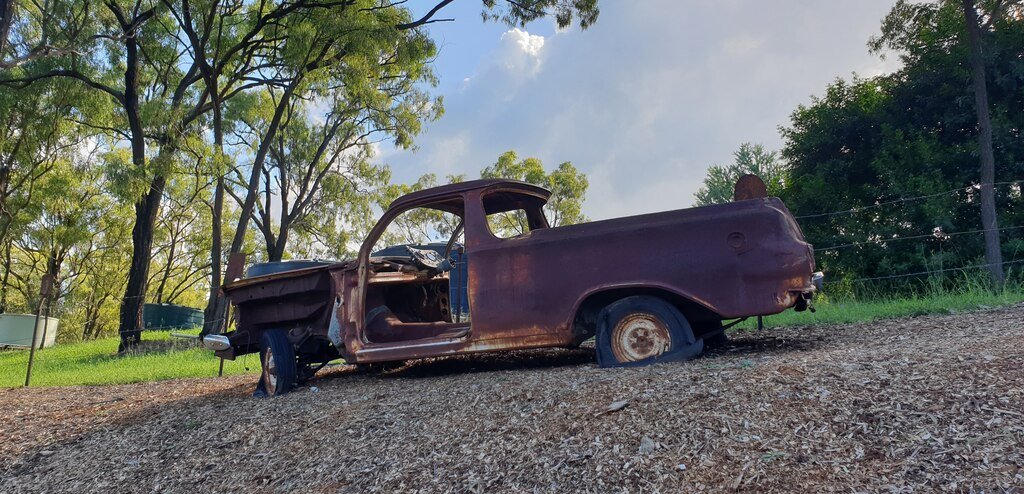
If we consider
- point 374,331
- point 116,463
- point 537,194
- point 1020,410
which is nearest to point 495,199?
point 537,194

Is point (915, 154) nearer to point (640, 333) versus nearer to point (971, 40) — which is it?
point (971, 40)

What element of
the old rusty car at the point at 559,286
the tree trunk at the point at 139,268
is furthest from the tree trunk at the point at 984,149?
the tree trunk at the point at 139,268

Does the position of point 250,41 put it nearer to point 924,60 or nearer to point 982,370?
point 924,60

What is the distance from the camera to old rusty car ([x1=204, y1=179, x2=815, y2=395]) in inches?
180

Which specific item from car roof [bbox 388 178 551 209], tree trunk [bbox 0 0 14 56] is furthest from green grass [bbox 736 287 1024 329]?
tree trunk [bbox 0 0 14 56]

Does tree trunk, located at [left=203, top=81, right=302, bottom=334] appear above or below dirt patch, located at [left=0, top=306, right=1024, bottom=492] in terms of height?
above

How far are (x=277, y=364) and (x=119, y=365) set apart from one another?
901 cm

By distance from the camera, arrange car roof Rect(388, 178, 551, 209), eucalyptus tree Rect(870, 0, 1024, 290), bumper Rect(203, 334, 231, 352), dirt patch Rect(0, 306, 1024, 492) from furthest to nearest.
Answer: eucalyptus tree Rect(870, 0, 1024, 290) < bumper Rect(203, 334, 231, 352) < car roof Rect(388, 178, 551, 209) < dirt patch Rect(0, 306, 1024, 492)

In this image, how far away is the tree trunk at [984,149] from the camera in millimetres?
11195

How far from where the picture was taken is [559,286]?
4980 mm

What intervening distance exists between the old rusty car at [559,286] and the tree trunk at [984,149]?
8.00 metres

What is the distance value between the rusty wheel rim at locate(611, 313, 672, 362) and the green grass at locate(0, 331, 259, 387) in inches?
263

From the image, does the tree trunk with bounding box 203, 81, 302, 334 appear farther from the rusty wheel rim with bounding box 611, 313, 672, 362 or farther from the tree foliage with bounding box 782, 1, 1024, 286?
the rusty wheel rim with bounding box 611, 313, 672, 362

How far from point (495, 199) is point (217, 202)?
14.1m
